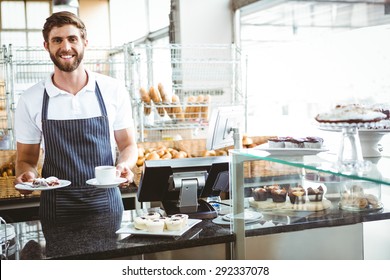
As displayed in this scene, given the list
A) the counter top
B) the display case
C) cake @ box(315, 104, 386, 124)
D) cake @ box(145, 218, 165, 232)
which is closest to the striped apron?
the counter top

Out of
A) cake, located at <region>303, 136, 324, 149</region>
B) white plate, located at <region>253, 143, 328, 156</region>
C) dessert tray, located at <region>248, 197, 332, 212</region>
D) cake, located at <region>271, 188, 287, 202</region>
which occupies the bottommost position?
dessert tray, located at <region>248, 197, 332, 212</region>

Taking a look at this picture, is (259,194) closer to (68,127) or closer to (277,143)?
(277,143)

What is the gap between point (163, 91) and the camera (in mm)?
4262

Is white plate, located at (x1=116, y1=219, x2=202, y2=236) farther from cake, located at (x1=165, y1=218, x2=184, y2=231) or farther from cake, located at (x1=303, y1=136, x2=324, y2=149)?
cake, located at (x1=303, y1=136, x2=324, y2=149)

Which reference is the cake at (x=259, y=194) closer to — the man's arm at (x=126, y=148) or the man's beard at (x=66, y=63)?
the man's arm at (x=126, y=148)

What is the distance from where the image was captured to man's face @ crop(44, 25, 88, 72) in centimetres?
256

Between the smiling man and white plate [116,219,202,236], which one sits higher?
the smiling man

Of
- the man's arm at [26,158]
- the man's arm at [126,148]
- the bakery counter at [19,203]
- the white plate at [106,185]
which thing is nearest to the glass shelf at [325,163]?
the white plate at [106,185]

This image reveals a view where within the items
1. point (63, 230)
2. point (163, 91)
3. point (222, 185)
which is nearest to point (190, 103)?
point (163, 91)

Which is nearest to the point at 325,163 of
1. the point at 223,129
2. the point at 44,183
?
the point at 223,129

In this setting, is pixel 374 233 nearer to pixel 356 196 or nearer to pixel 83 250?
pixel 356 196

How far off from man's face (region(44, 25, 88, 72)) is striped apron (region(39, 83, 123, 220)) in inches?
8.3
